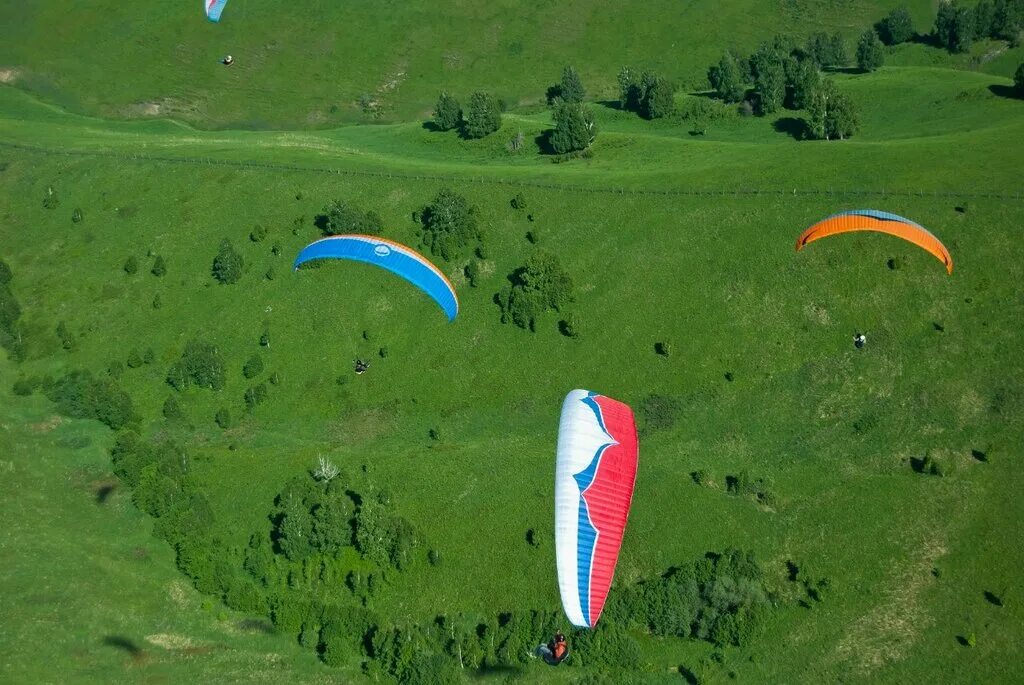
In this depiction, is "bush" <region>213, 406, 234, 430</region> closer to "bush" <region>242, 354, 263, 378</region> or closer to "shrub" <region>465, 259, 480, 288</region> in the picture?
"bush" <region>242, 354, 263, 378</region>

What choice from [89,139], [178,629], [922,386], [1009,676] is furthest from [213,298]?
[1009,676]

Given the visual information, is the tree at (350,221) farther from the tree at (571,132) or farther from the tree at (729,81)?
the tree at (729,81)

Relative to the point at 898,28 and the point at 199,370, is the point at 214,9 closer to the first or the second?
the point at 199,370

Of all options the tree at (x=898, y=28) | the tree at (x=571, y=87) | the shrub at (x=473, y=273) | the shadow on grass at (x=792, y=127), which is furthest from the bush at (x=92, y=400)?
the tree at (x=898, y=28)

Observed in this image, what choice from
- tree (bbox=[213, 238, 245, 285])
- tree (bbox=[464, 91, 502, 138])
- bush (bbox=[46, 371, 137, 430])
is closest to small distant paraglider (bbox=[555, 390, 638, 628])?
bush (bbox=[46, 371, 137, 430])

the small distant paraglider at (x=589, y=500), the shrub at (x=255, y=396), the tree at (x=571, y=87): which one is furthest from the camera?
the tree at (x=571, y=87)

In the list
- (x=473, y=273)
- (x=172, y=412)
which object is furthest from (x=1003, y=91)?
(x=172, y=412)
